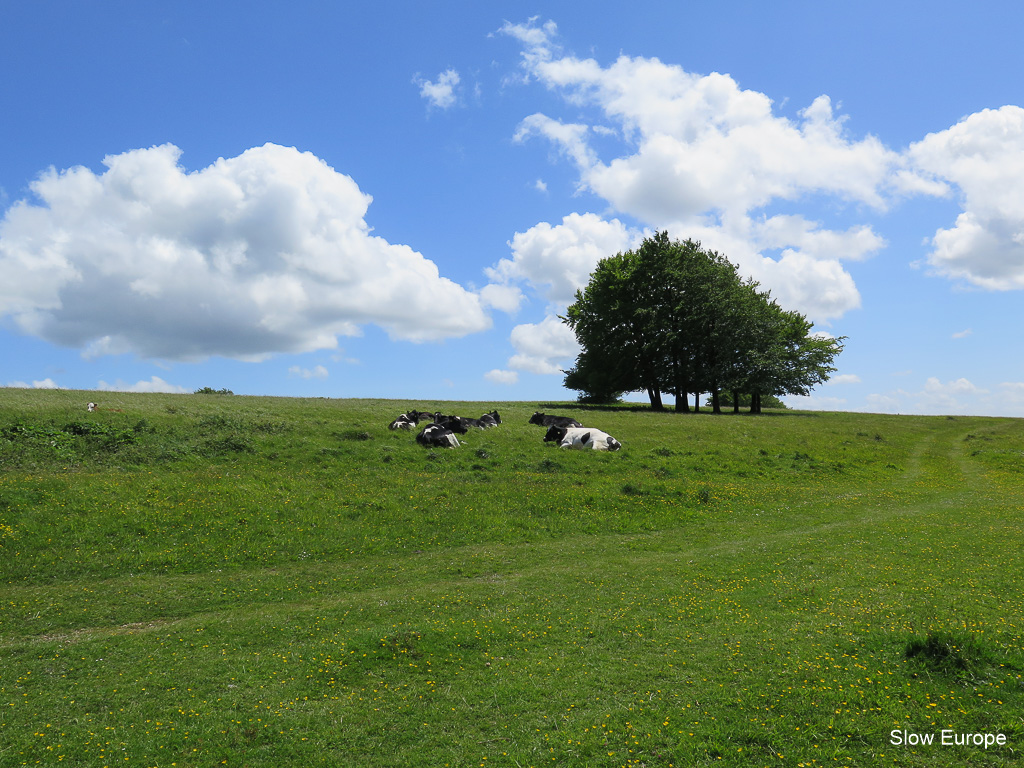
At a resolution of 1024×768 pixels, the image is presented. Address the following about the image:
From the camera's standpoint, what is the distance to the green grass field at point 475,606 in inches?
320

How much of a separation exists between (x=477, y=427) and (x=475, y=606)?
23.6 m

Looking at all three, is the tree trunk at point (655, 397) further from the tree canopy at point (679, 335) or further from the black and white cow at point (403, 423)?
the black and white cow at point (403, 423)

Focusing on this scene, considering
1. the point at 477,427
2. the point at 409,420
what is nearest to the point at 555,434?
the point at 477,427

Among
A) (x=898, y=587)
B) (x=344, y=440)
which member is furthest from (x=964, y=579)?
(x=344, y=440)

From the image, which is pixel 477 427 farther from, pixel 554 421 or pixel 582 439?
pixel 582 439

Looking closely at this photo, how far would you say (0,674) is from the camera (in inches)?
422

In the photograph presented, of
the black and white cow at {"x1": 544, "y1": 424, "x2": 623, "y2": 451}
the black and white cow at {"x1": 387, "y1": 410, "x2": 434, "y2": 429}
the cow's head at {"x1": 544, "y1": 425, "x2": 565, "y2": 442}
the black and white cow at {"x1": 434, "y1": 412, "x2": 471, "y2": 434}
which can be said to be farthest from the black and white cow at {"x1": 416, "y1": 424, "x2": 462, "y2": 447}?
the black and white cow at {"x1": 544, "y1": 424, "x2": 623, "y2": 451}

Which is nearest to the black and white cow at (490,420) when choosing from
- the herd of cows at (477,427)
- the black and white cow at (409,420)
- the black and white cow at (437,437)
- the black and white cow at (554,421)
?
the herd of cows at (477,427)

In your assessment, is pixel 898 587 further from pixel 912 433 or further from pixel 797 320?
pixel 797 320

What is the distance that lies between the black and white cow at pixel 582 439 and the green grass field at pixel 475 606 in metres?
2.48

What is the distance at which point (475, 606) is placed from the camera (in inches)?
555

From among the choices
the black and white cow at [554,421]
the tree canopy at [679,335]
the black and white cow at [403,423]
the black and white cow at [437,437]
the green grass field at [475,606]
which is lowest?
the green grass field at [475,606]

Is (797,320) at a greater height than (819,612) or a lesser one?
greater

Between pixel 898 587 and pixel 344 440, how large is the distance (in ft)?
86.5
